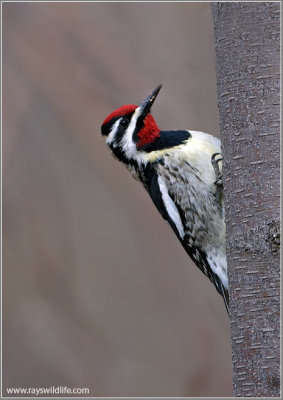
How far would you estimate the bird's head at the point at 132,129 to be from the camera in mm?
3240

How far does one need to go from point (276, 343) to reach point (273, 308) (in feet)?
0.26

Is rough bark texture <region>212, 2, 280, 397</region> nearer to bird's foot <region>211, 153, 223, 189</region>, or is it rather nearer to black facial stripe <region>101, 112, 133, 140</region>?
bird's foot <region>211, 153, 223, 189</region>

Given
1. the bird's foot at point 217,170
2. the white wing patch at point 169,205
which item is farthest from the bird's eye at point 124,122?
the bird's foot at point 217,170

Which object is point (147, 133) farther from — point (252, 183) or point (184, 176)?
point (252, 183)

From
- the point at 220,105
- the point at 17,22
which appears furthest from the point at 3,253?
the point at 220,105

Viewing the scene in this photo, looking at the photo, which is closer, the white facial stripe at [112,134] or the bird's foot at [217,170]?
the bird's foot at [217,170]

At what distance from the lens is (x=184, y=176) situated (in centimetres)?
301

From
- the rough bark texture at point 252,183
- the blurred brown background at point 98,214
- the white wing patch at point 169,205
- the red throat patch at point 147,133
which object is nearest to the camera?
the rough bark texture at point 252,183

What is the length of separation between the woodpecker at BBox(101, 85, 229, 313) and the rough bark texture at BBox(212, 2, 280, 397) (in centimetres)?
116

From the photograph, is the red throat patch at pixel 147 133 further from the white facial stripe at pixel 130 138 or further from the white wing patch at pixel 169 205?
the white wing patch at pixel 169 205

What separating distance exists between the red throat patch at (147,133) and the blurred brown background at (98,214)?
0.63 m

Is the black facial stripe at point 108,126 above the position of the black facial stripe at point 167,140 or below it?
above

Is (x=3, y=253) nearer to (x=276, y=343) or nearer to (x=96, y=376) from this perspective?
(x=96, y=376)

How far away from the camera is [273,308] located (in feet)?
5.27
